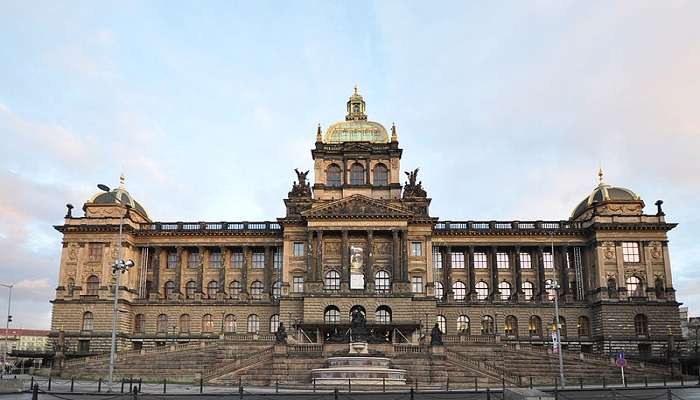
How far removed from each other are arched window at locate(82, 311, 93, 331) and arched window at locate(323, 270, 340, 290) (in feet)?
90.0

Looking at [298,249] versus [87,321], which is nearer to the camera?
[87,321]

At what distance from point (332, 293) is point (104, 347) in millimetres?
26717

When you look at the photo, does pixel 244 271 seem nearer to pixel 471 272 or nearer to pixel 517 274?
→ pixel 471 272

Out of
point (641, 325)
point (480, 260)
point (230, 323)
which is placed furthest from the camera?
point (480, 260)

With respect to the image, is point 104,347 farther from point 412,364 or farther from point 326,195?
point 412,364

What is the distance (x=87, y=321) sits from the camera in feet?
264

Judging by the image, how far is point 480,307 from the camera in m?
83.4

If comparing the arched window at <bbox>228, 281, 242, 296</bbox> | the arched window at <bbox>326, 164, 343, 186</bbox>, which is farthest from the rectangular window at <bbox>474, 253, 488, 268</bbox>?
the arched window at <bbox>228, 281, 242, 296</bbox>

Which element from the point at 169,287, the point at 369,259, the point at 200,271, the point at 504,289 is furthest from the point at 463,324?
the point at 169,287

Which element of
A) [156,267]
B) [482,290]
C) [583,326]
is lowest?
[583,326]

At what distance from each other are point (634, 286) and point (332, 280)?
1385 inches

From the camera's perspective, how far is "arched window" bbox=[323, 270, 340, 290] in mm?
79688

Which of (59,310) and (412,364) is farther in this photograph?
(59,310)

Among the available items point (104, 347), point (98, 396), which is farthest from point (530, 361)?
point (104, 347)
